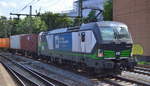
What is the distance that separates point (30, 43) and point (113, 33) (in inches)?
810

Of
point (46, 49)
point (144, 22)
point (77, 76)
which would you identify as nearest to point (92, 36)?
point (77, 76)

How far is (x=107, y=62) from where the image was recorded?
14945 mm

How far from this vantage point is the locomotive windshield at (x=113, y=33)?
15500 millimetres

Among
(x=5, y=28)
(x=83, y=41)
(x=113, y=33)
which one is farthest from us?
(x=5, y=28)

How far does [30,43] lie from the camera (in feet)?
115

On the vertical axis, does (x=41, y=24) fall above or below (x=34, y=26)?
above

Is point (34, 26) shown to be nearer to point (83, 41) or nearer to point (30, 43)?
point (30, 43)

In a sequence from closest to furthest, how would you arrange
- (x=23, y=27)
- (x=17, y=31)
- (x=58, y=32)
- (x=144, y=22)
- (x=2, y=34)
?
(x=58, y=32)
(x=144, y=22)
(x=23, y=27)
(x=17, y=31)
(x=2, y=34)

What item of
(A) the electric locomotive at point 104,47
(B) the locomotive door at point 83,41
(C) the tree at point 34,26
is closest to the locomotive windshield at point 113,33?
(A) the electric locomotive at point 104,47

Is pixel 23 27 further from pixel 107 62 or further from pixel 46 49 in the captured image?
pixel 107 62

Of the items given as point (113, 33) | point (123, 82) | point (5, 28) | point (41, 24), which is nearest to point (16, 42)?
point (41, 24)

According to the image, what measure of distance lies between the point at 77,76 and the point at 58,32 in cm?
570

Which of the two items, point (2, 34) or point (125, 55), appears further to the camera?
point (2, 34)

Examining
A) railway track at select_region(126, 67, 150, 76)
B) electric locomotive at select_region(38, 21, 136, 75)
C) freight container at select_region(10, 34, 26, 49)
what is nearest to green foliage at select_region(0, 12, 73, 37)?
freight container at select_region(10, 34, 26, 49)
